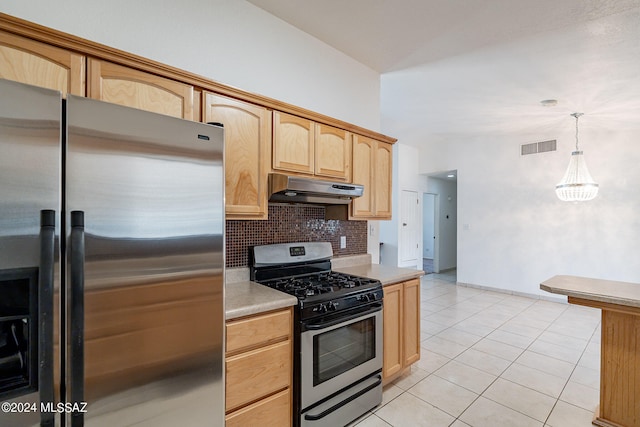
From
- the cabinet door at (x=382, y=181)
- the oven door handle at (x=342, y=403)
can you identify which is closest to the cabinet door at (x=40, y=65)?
the oven door handle at (x=342, y=403)

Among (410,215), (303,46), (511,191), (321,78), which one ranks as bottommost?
(410,215)

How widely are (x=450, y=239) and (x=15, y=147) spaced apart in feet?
27.9

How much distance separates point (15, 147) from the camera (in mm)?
906

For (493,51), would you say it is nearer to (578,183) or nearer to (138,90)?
(578,183)

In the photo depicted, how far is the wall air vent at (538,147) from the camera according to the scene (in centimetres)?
511

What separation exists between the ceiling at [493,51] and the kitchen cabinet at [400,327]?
224cm

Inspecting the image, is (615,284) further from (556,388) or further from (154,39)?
(154,39)

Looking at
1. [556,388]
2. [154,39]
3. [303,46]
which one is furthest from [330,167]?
[556,388]

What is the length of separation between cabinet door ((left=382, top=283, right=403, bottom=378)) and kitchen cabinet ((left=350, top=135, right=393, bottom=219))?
2.52 ft

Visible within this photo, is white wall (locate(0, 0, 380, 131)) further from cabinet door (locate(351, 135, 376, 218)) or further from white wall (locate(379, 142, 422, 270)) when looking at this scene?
white wall (locate(379, 142, 422, 270))

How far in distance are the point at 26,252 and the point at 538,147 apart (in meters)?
6.66

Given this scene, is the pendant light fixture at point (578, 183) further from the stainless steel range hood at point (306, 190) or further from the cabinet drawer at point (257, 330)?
the cabinet drawer at point (257, 330)

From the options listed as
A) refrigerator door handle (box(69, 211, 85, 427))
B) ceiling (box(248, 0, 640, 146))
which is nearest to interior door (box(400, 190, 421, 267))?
ceiling (box(248, 0, 640, 146))

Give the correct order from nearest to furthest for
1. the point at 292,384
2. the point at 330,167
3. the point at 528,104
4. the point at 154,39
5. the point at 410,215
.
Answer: the point at 292,384 < the point at 154,39 < the point at 330,167 < the point at 528,104 < the point at 410,215
